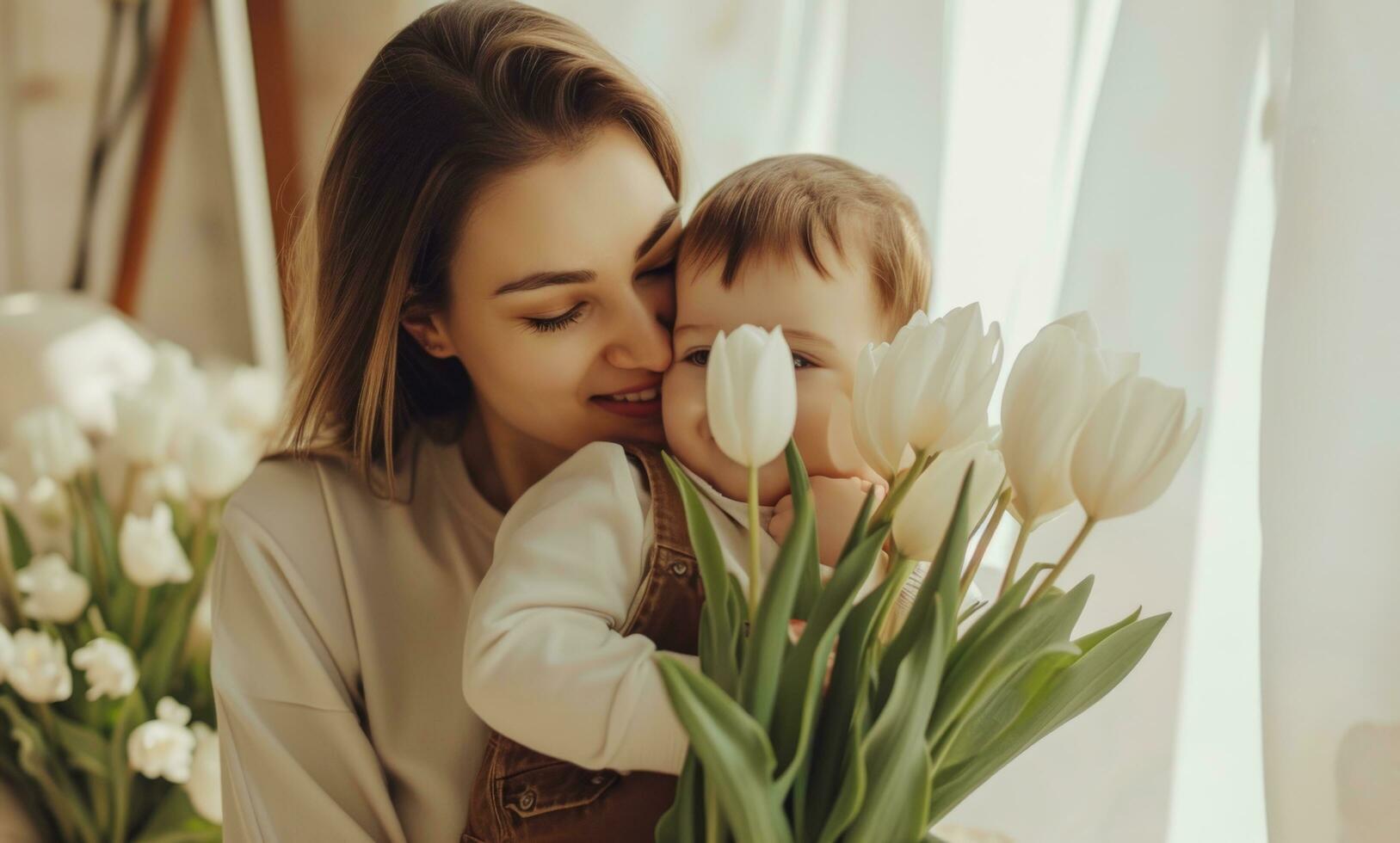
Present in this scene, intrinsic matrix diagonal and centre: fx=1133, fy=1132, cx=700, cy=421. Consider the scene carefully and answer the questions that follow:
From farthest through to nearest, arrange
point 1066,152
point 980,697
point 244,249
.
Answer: point 244,249 < point 1066,152 < point 980,697

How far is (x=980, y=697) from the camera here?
2.26ft

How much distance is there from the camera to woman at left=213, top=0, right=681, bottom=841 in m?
1.09

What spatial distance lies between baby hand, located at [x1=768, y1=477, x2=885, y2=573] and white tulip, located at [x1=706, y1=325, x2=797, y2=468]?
281 millimetres

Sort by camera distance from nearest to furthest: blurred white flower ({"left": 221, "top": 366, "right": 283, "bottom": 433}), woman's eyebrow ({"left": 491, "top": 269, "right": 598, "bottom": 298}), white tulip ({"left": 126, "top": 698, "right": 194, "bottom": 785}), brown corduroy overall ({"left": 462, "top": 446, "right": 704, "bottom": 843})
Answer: brown corduroy overall ({"left": 462, "top": 446, "right": 704, "bottom": 843}) → woman's eyebrow ({"left": 491, "top": 269, "right": 598, "bottom": 298}) → white tulip ({"left": 126, "top": 698, "right": 194, "bottom": 785}) → blurred white flower ({"left": 221, "top": 366, "right": 283, "bottom": 433})

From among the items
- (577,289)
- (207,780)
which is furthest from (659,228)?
(207,780)

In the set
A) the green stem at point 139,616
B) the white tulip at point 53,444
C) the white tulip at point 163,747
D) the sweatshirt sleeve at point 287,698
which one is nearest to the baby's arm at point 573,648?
the sweatshirt sleeve at point 287,698

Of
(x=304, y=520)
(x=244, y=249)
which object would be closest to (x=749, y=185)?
(x=304, y=520)

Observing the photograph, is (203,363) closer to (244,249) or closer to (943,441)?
(244,249)

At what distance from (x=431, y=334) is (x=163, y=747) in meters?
0.73

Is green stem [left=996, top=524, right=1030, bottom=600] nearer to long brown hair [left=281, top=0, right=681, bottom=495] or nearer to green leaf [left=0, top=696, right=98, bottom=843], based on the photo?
long brown hair [left=281, top=0, right=681, bottom=495]

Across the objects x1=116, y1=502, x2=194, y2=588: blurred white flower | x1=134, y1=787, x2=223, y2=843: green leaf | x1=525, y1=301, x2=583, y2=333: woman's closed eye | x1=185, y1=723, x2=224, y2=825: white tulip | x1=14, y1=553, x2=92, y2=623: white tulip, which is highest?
x1=525, y1=301, x2=583, y2=333: woman's closed eye

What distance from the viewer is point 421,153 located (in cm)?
112

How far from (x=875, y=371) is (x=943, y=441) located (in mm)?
68

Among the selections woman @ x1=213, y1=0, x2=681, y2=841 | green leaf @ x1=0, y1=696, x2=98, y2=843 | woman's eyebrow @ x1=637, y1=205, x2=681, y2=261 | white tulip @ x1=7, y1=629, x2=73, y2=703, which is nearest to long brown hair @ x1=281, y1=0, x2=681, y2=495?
woman @ x1=213, y1=0, x2=681, y2=841
